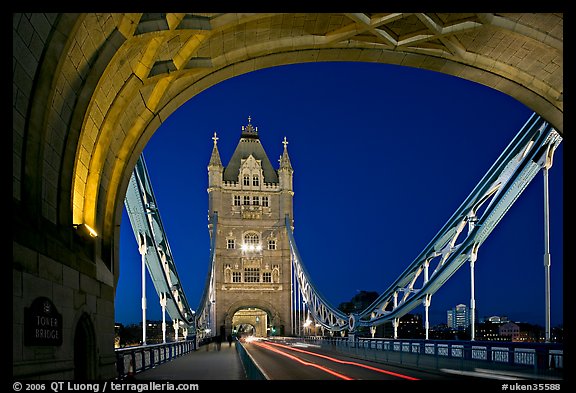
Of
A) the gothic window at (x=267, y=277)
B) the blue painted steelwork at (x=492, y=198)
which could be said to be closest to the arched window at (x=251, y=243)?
the gothic window at (x=267, y=277)

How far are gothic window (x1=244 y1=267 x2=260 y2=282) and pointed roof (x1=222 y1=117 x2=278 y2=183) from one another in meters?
12.3

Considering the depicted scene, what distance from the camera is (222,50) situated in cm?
1564

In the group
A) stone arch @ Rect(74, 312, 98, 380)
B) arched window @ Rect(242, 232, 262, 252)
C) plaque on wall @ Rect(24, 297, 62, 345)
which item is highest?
arched window @ Rect(242, 232, 262, 252)

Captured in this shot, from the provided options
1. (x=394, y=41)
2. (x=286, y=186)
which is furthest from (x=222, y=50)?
(x=286, y=186)

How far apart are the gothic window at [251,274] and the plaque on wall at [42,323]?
7222cm

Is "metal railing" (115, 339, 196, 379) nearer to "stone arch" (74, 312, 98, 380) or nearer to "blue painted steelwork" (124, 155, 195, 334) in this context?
"stone arch" (74, 312, 98, 380)

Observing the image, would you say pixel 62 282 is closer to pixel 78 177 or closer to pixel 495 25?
pixel 78 177

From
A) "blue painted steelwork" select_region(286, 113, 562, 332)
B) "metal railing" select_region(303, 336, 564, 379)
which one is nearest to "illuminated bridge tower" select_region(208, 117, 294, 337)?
"blue painted steelwork" select_region(286, 113, 562, 332)

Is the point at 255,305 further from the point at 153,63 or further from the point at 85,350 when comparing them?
the point at 85,350

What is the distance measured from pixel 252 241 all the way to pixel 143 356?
62915mm

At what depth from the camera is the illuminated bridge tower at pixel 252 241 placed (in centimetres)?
7962

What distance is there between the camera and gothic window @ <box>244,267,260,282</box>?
80.8 m

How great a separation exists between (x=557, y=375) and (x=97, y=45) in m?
11.4

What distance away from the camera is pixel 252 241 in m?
82.0
